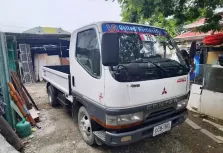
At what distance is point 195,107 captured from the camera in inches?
198

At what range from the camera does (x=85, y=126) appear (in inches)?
126

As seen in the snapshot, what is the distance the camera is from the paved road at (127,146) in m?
3.08

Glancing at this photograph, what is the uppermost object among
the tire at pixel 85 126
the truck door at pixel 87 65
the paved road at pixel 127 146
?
the truck door at pixel 87 65

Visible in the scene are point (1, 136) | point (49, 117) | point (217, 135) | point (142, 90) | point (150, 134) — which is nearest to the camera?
point (142, 90)

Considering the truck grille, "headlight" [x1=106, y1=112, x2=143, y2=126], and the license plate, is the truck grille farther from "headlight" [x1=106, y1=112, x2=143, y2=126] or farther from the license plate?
"headlight" [x1=106, y1=112, x2=143, y2=126]

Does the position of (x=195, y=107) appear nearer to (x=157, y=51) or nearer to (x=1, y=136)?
(x=157, y=51)

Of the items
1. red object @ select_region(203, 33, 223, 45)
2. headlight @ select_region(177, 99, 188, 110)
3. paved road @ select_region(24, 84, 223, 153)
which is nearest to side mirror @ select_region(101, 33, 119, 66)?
headlight @ select_region(177, 99, 188, 110)

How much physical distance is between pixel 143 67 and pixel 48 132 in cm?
276

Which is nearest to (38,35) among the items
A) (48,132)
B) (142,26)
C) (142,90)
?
(48,132)

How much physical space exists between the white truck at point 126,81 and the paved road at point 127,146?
340mm

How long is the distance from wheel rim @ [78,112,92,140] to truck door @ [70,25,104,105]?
0.49m

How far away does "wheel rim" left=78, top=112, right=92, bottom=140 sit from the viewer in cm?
312

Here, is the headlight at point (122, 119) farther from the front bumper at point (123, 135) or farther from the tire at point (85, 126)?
the tire at point (85, 126)

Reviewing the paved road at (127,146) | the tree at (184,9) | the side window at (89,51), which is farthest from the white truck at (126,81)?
the tree at (184,9)
